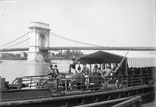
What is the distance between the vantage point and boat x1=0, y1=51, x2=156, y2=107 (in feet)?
17.5

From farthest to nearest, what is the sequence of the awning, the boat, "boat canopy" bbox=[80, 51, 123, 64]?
"boat canopy" bbox=[80, 51, 123, 64] < the awning < the boat

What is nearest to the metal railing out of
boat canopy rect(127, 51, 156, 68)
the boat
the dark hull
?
the boat

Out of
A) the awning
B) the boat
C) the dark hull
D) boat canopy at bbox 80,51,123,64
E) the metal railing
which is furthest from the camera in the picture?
boat canopy at bbox 80,51,123,64

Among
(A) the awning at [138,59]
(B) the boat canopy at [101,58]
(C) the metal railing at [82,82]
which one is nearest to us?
(C) the metal railing at [82,82]

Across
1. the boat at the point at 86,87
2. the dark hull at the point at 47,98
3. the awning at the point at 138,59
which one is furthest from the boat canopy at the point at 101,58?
the dark hull at the point at 47,98

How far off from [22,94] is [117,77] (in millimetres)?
3124

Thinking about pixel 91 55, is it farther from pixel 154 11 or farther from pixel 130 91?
pixel 154 11

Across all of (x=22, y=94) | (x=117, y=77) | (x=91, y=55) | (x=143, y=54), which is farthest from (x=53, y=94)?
(x=143, y=54)

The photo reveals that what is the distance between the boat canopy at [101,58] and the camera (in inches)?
321

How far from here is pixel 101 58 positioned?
870cm

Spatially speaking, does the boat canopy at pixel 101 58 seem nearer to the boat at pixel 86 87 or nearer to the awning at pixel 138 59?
the boat at pixel 86 87

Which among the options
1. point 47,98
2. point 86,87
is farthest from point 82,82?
point 47,98

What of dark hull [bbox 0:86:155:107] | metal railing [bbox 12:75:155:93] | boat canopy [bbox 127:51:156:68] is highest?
boat canopy [bbox 127:51:156:68]

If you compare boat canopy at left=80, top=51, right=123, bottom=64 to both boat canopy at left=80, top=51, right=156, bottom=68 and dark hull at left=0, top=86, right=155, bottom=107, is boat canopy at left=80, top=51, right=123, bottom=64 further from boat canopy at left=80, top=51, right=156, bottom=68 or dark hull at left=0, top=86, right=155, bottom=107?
dark hull at left=0, top=86, right=155, bottom=107
